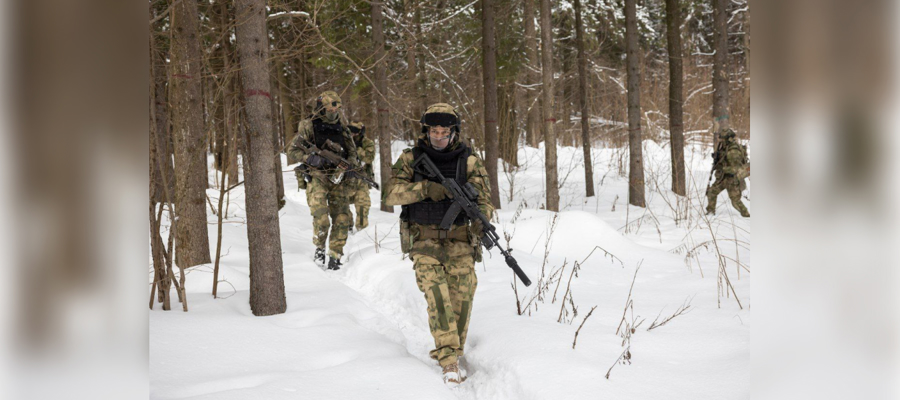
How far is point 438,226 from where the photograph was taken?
4.11m

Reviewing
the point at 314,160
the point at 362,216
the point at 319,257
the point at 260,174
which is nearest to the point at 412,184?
the point at 260,174

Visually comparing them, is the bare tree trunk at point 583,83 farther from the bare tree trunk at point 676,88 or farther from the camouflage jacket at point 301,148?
the camouflage jacket at point 301,148

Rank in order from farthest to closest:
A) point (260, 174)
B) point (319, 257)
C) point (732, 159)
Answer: point (732, 159)
point (319, 257)
point (260, 174)

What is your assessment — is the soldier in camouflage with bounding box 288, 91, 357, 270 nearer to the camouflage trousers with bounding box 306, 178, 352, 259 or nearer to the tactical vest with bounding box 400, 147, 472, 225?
the camouflage trousers with bounding box 306, 178, 352, 259

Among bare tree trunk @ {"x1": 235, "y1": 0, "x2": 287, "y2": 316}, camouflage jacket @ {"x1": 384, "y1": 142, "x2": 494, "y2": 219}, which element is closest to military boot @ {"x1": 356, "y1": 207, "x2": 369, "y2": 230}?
bare tree trunk @ {"x1": 235, "y1": 0, "x2": 287, "y2": 316}

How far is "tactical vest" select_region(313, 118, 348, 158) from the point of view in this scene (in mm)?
7090

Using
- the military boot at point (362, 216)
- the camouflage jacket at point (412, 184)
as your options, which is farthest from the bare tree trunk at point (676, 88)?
the camouflage jacket at point (412, 184)

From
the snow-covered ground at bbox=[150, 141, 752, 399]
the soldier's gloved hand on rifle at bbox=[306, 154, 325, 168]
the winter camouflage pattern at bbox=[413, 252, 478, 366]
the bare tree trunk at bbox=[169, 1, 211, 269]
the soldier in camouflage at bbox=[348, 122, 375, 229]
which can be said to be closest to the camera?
the snow-covered ground at bbox=[150, 141, 752, 399]

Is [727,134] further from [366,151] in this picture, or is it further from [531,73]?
[531,73]

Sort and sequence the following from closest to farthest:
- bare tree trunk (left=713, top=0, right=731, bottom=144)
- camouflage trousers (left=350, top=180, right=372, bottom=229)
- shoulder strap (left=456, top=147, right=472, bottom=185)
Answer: shoulder strap (left=456, top=147, right=472, bottom=185), camouflage trousers (left=350, top=180, right=372, bottom=229), bare tree trunk (left=713, top=0, right=731, bottom=144)

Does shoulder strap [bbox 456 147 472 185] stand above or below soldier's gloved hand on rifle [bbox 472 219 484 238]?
above

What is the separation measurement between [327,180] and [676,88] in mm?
7977
